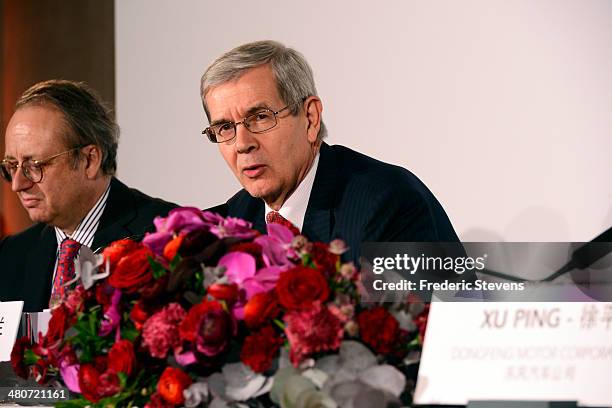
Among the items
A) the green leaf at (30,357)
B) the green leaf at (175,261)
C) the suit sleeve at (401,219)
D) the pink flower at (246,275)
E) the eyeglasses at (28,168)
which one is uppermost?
the eyeglasses at (28,168)

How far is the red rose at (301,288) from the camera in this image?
1106 mm

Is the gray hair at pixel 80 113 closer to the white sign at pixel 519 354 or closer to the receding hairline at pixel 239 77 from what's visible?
the receding hairline at pixel 239 77

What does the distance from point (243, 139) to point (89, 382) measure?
1.09 metres

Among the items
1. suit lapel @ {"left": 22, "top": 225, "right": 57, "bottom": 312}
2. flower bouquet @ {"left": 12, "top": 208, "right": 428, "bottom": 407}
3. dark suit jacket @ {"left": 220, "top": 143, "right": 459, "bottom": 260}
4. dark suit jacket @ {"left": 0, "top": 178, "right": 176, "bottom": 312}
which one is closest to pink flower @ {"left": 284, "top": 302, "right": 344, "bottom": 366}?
flower bouquet @ {"left": 12, "top": 208, "right": 428, "bottom": 407}

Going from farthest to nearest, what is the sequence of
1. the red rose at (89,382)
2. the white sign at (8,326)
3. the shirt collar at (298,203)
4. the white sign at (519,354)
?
1. the shirt collar at (298,203)
2. the white sign at (8,326)
3. the red rose at (89,382)
4. the white sign at (519,354)

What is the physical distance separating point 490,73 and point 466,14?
0.22 meters

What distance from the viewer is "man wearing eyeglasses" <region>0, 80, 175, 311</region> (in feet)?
9.13

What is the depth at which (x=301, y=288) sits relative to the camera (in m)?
1.12

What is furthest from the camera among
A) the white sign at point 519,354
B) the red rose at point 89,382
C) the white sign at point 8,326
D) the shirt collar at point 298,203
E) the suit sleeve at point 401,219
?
the shirt collar at point 298,203

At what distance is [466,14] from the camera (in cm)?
293

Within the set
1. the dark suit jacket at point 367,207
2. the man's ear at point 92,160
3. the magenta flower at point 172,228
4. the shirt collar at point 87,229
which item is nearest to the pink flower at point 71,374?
the magenta flower at point 172,228

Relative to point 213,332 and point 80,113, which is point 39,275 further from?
point 213,332

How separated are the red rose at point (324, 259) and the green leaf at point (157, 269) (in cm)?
22

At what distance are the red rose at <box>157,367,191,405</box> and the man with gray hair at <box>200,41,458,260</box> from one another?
981 mm
